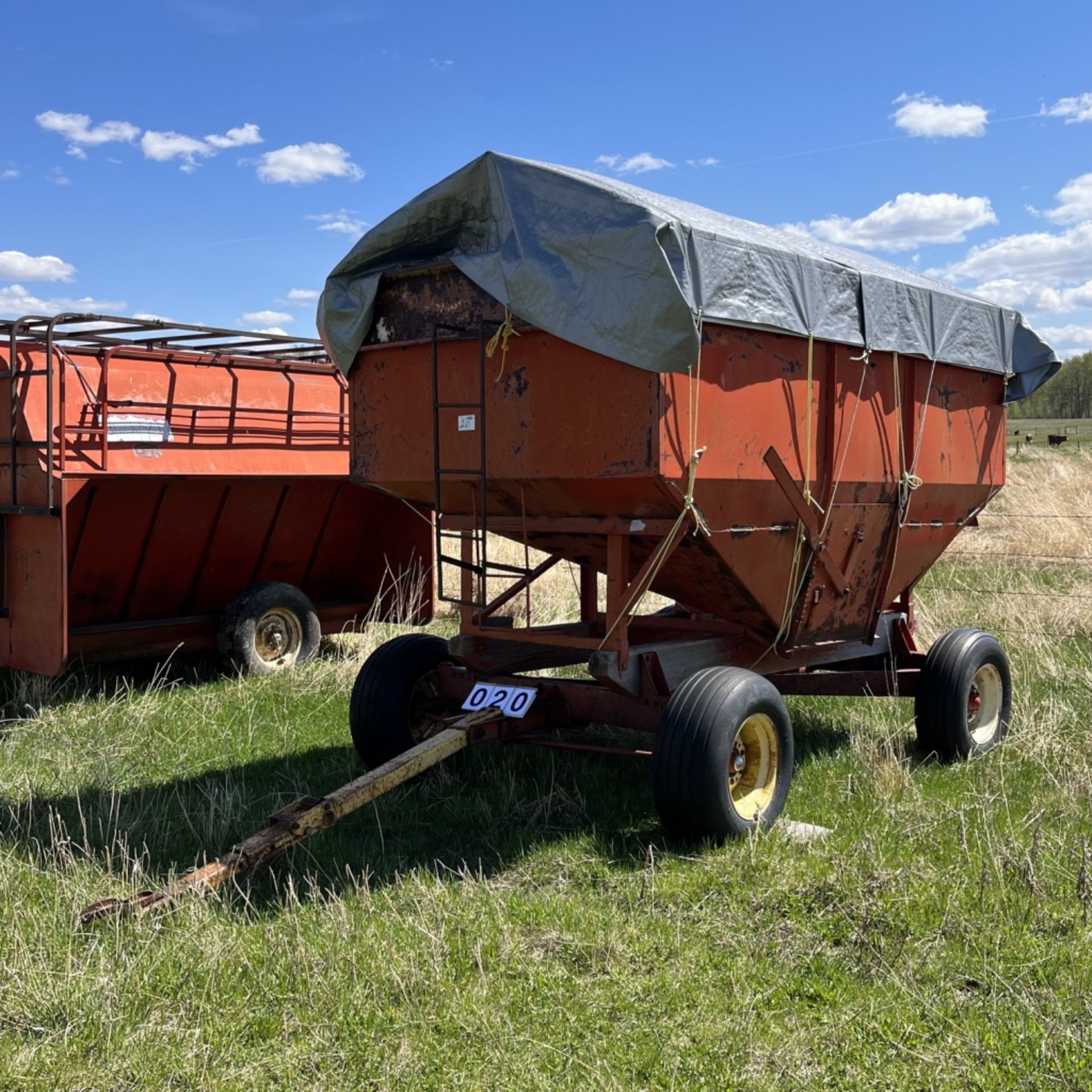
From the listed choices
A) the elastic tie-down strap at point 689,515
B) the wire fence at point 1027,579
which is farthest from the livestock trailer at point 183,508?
the wire fence at point 1027,579

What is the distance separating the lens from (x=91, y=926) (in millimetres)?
4617

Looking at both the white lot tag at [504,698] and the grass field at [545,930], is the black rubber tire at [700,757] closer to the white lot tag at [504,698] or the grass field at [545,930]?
the grass field at [545,930]

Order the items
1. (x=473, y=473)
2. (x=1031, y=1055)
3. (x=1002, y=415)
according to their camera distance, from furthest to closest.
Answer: (x=1002, y=415)
(x=473, y=473)
(x=1031, y=1055)

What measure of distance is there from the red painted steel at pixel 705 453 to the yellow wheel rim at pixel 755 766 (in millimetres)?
805

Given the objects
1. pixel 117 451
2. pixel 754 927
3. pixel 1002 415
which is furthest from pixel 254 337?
pixel 754 927

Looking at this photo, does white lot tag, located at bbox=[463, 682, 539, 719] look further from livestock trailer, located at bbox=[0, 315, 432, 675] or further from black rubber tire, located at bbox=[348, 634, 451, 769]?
livestock trailer, located at bbox=[0, 315, 432, 675]

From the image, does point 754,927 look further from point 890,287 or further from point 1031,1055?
point 890,287

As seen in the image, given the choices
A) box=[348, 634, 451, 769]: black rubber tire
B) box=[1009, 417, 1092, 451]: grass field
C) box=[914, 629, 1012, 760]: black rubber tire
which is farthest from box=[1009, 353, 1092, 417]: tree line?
box=[348, 634, 451, 769]: black rubber tire

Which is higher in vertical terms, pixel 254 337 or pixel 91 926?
pixel 254 337

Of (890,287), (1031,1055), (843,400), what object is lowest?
(1031,1055)

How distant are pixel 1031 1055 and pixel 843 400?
3.90 meters

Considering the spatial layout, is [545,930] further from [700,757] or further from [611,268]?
[611,268]

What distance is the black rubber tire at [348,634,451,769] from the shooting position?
6875 millimetres

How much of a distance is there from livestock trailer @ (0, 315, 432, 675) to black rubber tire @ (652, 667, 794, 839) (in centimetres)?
294
